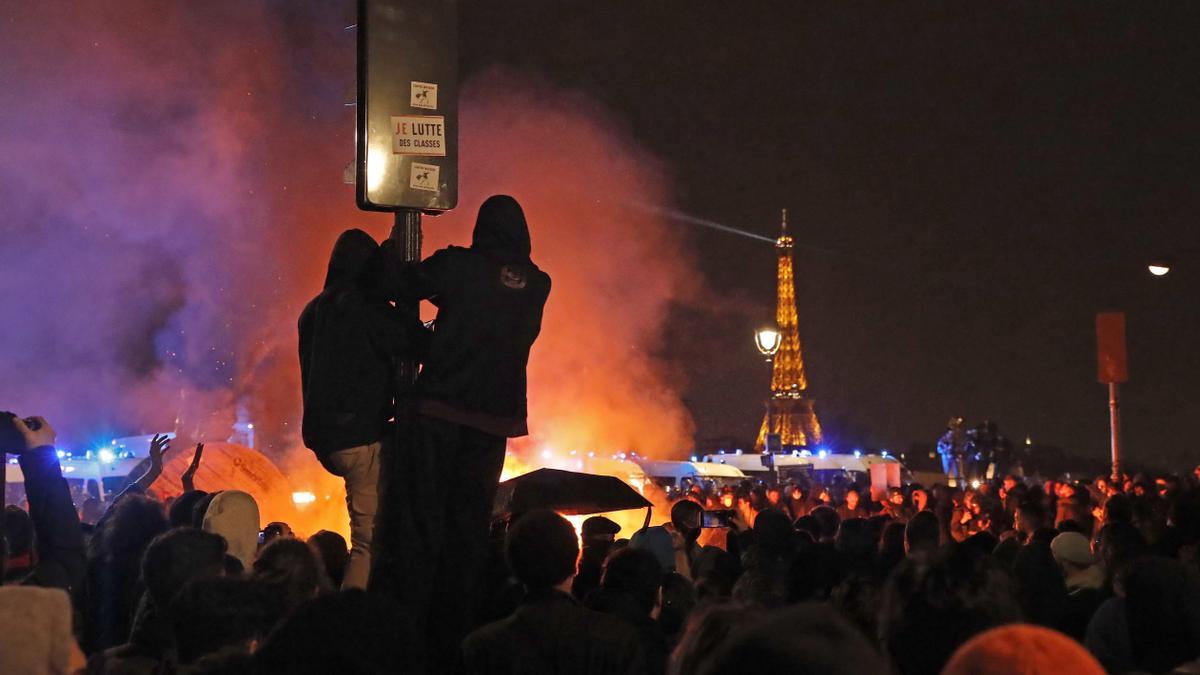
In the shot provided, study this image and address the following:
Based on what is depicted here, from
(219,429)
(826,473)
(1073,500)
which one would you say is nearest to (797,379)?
(826,473)

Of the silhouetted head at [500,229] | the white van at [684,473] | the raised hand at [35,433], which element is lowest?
the white van at [684,473]

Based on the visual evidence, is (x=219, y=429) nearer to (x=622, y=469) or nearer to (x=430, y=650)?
(x=622, y=469)

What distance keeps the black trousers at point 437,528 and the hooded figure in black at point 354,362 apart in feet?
1.05

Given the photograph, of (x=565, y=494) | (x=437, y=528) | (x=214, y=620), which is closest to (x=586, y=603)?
(x=437, y=528)

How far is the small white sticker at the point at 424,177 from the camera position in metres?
5.37

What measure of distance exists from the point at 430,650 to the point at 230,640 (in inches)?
75.8

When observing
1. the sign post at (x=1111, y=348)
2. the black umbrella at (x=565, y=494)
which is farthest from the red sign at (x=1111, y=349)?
the black umbrella at (x=565, y=494)

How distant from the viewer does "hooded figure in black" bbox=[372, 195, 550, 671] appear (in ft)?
15.6

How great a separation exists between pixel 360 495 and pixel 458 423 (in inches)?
29.1

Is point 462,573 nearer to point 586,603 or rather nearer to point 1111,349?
point 586,603

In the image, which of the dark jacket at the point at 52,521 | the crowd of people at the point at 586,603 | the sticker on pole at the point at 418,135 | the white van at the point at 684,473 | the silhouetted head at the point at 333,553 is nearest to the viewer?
the crowd of people at the point at 586,603

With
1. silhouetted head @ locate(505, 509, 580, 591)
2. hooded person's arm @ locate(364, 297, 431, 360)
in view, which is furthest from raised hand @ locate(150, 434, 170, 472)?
silhouetted head @ locate(505, 509, 580, 591)

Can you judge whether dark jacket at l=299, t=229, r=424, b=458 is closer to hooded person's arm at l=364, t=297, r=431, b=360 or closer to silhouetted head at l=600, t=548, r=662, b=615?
hooded person's arm at l=364, t=297, r=431, b=360

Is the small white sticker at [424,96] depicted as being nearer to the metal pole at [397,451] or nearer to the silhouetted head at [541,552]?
the metal pole at [397,451]
